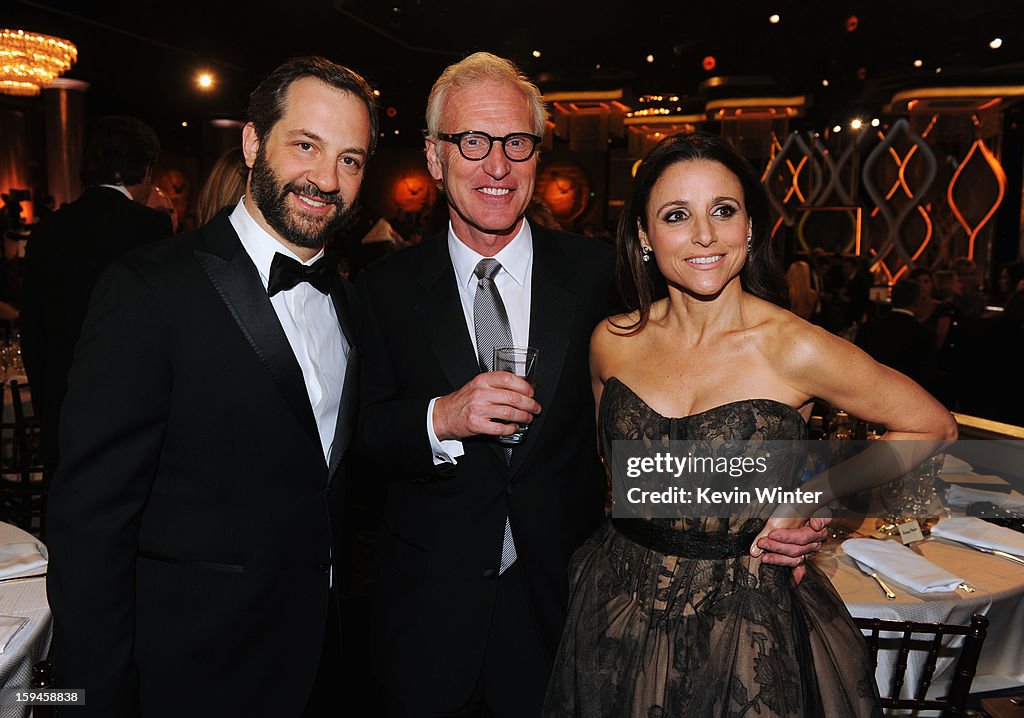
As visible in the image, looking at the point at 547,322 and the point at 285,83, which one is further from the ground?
the point at 285,83

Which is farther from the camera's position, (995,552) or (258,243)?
(995,552)

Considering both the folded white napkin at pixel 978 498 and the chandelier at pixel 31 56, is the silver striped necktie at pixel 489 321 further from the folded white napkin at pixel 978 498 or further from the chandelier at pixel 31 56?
the chandelier at pixel 31 56

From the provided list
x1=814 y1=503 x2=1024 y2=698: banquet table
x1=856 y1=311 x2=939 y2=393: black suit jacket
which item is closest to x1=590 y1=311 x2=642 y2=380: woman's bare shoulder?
x1=814 y1=503 x2=1024 y2=698: banquet table

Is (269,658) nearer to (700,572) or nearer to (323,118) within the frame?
(700,572)

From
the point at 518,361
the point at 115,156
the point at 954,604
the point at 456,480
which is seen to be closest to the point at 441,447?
the point at 456,480

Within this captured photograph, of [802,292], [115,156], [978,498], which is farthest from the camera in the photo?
[802,292]

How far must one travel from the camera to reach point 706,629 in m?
1.71

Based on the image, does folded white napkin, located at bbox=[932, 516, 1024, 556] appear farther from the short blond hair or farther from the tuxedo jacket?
the tuxedo jacket

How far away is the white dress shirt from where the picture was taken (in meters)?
2.05

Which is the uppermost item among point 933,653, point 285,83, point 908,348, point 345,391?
point 285,83

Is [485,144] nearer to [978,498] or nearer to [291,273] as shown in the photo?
[291,273]

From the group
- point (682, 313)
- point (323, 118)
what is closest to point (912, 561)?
point (682, 313)

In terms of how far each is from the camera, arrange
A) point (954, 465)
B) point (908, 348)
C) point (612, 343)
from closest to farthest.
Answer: point (612, 343) < point (954, 465) < point (908, 348)

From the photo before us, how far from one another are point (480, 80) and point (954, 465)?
2990mm
